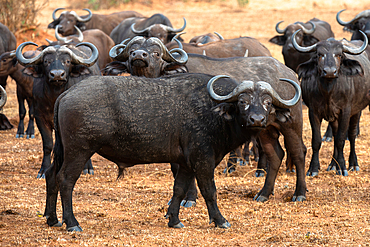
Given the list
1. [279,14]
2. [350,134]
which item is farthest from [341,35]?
[350,134]

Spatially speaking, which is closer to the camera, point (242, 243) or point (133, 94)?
point (242, 243)

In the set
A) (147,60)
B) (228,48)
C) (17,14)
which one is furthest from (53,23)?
(147,60)

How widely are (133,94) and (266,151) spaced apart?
264cm

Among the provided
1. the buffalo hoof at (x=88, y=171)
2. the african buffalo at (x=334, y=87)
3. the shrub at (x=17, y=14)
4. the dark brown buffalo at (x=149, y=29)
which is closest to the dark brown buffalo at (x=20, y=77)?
the buffalo hoof at (x=88, y=171)

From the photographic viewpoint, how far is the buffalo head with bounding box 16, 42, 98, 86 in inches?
318

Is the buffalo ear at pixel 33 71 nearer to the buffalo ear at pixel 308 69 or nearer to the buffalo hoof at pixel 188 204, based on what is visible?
the buffalo hoof at pixel 188 204

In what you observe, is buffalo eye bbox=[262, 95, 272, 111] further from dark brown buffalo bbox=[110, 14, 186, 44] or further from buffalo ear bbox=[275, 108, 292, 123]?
dark brown buffalo bbox=[110, 14, 186, 44]

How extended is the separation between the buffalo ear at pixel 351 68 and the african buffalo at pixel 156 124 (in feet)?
10.9

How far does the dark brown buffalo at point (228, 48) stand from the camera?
10648 mm

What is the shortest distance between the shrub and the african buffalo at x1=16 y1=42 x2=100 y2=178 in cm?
1382

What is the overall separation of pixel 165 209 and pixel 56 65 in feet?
10.1

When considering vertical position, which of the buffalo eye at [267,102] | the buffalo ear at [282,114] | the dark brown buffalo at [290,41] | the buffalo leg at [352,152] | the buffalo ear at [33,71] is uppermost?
the dark brown buffalo at [290,41]

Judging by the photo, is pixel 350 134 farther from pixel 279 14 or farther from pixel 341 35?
pixel 279 14

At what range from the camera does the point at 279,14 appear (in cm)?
3353
